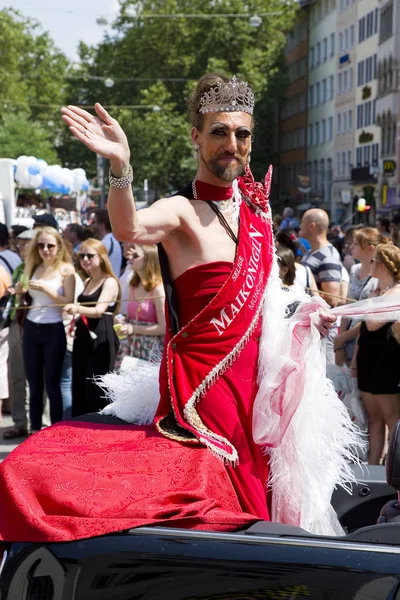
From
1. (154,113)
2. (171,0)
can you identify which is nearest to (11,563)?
(154,113)

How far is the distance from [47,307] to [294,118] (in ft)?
239

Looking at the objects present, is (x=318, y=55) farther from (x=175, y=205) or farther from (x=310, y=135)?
(x=175, y=205)

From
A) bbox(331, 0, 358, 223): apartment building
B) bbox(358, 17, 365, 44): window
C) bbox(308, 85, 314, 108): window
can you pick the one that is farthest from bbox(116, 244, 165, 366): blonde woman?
bbox(308, 85, 314, 108): window

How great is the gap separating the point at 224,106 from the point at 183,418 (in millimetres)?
1041

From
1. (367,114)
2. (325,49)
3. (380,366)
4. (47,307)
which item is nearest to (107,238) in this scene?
(47,307)

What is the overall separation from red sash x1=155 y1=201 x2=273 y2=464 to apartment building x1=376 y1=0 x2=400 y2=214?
4626cm

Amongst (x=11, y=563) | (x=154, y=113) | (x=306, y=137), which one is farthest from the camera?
(x=306, y=137)

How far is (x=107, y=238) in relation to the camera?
1147cm

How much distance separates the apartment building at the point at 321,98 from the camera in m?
69.9

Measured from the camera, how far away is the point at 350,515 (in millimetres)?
3742

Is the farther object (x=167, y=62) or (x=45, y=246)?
(x=167, y=62)

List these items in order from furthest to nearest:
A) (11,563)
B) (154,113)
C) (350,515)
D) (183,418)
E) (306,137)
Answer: (306,137) < (154,113) < (350,515) < (183,418) < (11,563)

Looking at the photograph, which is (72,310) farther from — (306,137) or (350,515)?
A: (306,137)

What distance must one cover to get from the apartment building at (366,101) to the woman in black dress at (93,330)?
4807cm
